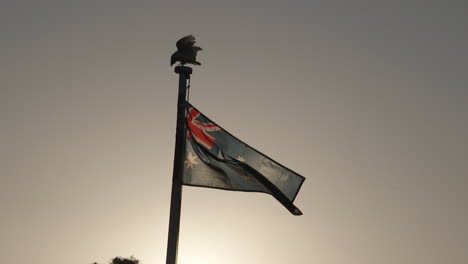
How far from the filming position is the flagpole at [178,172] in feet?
40.1

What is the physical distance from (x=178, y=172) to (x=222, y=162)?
1.17 metres

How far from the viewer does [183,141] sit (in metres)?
13.6

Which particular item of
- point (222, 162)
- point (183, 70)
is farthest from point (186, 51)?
point (222, 162)

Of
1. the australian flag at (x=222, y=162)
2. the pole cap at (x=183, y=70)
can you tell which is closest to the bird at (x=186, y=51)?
the pole cap at (x=183, y=70)

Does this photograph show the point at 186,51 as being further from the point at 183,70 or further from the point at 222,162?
the point at 222,162

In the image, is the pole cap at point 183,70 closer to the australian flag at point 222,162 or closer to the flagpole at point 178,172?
the flagpole at point 178,172

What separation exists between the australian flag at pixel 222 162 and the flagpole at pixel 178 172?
0.71 feet

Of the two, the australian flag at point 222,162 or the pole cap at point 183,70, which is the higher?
the pole cap at point 183,70

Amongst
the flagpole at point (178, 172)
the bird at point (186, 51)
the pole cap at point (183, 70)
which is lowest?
the flagpole at point (178, 172)

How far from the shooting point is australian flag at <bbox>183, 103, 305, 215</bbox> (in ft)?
44.0

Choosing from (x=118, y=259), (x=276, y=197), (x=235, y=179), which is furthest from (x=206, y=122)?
(x=118, y=259)

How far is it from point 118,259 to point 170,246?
35.0 m

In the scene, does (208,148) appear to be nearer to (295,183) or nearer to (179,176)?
(179,176)

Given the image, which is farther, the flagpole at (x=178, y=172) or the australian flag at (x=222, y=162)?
the australian flag at (x=222, y=162)
